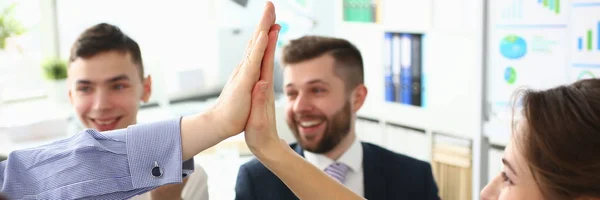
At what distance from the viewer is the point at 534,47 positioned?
321cm

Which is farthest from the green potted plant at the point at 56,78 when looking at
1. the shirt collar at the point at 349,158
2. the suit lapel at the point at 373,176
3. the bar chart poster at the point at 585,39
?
the bar chart poster at the point at 585,39

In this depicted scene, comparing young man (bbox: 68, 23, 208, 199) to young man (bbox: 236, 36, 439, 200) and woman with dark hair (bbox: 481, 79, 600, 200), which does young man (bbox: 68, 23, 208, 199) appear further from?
woman with dark hair (bbox: 481, 79, 600, 200)

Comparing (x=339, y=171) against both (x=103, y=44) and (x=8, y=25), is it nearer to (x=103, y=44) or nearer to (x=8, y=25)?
(x=103, y=44)

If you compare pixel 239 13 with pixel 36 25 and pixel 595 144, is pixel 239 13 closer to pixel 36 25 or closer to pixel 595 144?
pixel 36 25

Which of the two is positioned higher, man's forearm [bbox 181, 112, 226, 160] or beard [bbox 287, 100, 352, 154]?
man's forearm [bbox 181, 112, 226, 160]

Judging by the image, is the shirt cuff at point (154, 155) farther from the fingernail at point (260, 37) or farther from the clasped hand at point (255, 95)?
the fingernail at point (260, 37)

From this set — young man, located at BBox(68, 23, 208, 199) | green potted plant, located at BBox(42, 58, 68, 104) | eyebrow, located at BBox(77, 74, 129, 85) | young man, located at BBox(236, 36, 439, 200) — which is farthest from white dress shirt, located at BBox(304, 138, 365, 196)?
green potted plant, located at BBox(42, 58, 68, 104)

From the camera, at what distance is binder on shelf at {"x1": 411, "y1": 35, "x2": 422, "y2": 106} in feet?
12.5

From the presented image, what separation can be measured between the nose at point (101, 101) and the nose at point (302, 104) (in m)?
0.59

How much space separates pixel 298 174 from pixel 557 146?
494mm

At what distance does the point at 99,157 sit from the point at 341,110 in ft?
4.06

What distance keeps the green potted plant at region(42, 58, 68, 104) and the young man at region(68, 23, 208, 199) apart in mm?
2174

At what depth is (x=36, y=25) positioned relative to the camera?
4621mm

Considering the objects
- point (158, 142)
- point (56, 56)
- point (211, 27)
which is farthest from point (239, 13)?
point (158, 142)
